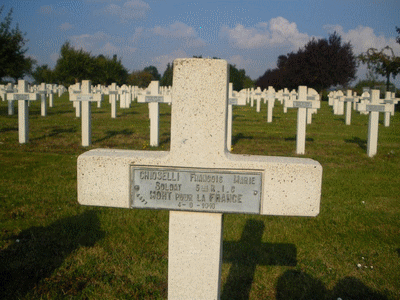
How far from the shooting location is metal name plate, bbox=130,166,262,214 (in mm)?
2811

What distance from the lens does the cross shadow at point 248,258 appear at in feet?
13.5

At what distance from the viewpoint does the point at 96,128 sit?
17469 millimetres

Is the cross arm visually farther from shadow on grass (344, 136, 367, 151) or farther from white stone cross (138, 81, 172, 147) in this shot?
shadow on grass (344, 136, 367, 151)

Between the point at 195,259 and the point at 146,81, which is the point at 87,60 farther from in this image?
the point at 195,259

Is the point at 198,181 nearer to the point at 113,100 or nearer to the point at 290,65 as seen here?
the point at 113,100

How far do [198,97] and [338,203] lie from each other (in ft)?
15.6

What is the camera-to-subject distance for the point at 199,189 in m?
2.83

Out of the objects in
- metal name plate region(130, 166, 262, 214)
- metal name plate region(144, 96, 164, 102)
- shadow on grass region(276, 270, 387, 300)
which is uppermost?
metal name plate region(144, 96, 164, 102)

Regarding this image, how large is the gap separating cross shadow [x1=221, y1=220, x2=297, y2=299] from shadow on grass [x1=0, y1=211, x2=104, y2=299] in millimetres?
1622

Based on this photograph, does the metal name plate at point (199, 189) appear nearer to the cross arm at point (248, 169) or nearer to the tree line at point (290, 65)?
the cross arm at point (248, 169)

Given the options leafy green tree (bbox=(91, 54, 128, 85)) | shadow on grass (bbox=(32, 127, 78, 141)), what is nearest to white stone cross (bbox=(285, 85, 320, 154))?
shadow on grass (bbox=(32, 127, 78, 141))

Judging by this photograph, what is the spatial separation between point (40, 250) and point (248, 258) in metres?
2.23

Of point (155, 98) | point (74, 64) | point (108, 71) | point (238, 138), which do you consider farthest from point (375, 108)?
point (108, 71)

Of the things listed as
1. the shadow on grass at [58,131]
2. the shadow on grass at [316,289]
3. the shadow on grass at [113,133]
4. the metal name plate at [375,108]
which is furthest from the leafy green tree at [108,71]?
the shadow on grass at [316,289]
